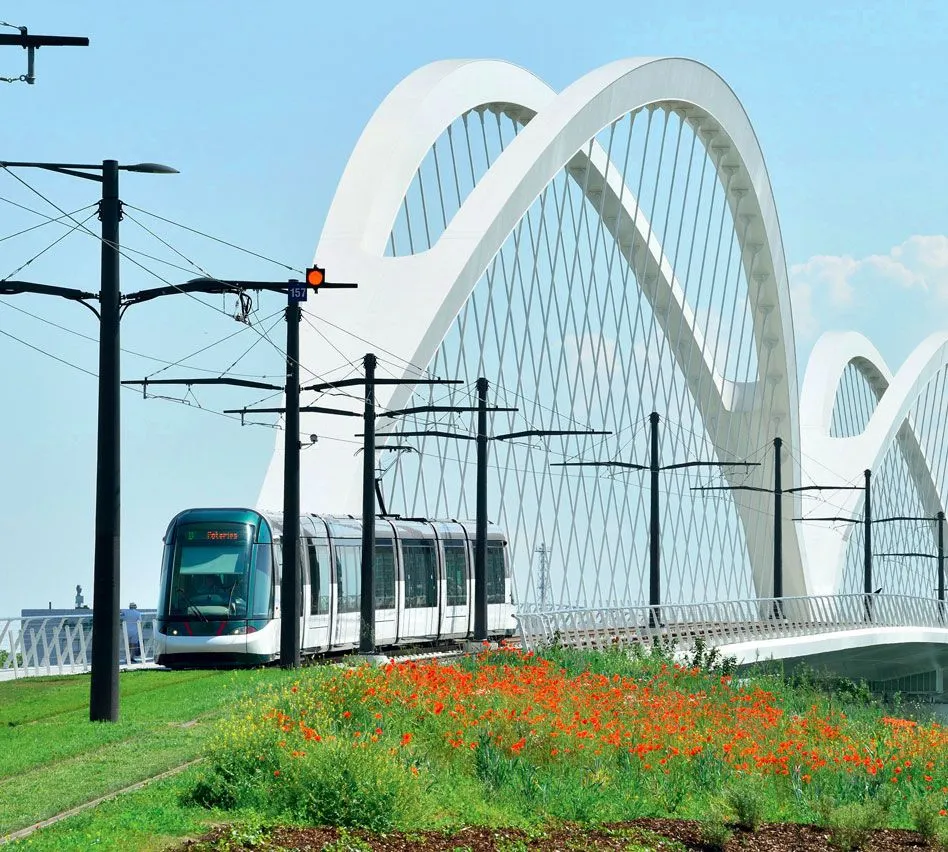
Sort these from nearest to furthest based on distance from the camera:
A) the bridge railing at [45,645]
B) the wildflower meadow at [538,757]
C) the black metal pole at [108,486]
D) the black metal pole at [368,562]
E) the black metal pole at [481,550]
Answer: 1. the wildflower meadow at [538,757]
2. the black metal pole at [108,486]
3. the black metal pole at [368,562]
4. the bridge railing at [45,645]
5. the black metal pole at [481,550]

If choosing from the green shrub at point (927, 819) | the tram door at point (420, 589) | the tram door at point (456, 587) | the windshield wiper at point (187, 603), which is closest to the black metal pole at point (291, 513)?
the windshield wiper at point (187, 603)

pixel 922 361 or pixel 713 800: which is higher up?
pixel 922 361

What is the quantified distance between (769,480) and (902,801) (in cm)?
5880

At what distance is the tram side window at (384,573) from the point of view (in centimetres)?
3247

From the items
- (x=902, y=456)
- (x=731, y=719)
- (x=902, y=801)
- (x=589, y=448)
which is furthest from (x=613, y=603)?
(x=902, y=456)

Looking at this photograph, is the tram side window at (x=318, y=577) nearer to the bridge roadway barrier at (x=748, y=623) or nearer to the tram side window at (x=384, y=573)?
the tram side window at (x=384, y=573)

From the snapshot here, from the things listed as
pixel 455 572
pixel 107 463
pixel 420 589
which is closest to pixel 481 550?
pixel 420 589

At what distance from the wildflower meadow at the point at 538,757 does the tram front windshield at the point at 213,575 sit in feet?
25.0

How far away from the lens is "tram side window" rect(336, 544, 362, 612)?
31.4 meters

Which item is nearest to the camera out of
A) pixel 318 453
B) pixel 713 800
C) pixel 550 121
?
pixel 713 800

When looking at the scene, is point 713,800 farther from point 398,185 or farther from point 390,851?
point 398,185

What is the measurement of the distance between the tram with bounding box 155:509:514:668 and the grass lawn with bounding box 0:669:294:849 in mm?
1697

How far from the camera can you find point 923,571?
102562mm

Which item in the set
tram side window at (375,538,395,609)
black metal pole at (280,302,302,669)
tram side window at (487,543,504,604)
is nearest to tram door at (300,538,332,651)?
tram side window at (375,538,395,609)
